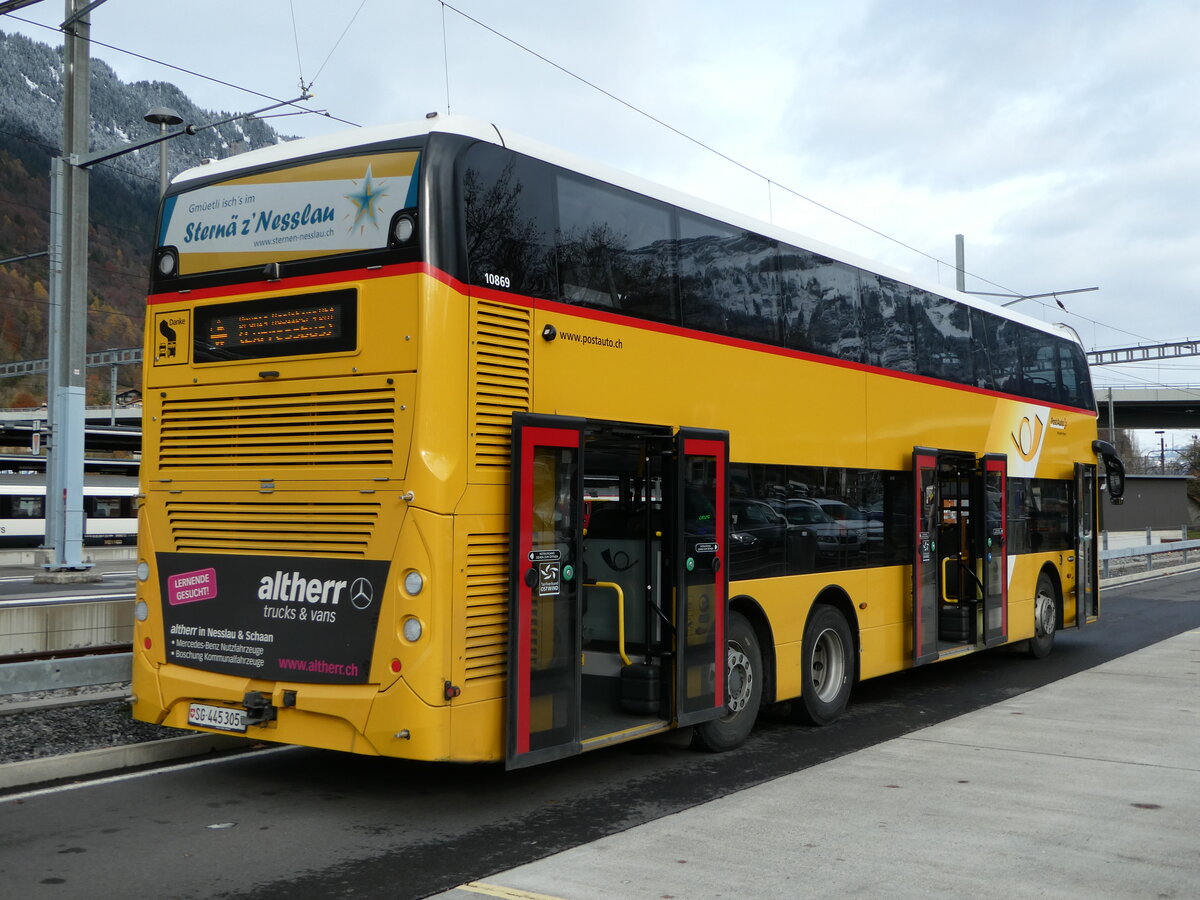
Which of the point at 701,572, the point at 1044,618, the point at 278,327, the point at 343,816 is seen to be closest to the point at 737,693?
the point at 701,572

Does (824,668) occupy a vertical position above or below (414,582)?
below

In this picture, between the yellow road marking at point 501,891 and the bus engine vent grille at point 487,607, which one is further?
the bus engine vent grille at point 487,607

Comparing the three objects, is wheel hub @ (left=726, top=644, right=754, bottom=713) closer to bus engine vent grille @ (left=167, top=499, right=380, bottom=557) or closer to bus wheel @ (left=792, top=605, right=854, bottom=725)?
bus wheel @ (left=792, top=605, right=854, bottom=725)

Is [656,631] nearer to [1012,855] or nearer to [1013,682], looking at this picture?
[1012,855]

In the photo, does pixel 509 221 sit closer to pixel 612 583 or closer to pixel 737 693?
pixel 612 583

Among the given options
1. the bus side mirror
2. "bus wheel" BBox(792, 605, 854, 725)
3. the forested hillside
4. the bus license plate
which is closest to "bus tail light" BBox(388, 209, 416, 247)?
the bus license plate

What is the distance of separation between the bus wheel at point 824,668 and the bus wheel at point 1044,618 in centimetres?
511

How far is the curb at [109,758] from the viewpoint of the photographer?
297 inches

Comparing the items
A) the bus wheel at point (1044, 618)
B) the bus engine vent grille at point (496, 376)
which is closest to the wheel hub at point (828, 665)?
the bus engine vent grille at point (496, 376)

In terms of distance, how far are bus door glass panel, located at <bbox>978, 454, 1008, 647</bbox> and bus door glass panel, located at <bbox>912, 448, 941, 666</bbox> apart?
1093 mm

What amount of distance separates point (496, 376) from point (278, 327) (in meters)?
1.42

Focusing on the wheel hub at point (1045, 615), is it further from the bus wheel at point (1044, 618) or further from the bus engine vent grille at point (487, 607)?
the bus engine vent grille at point (487, 607)

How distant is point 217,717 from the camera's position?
736 centimetres

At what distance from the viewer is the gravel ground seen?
26.6ft
